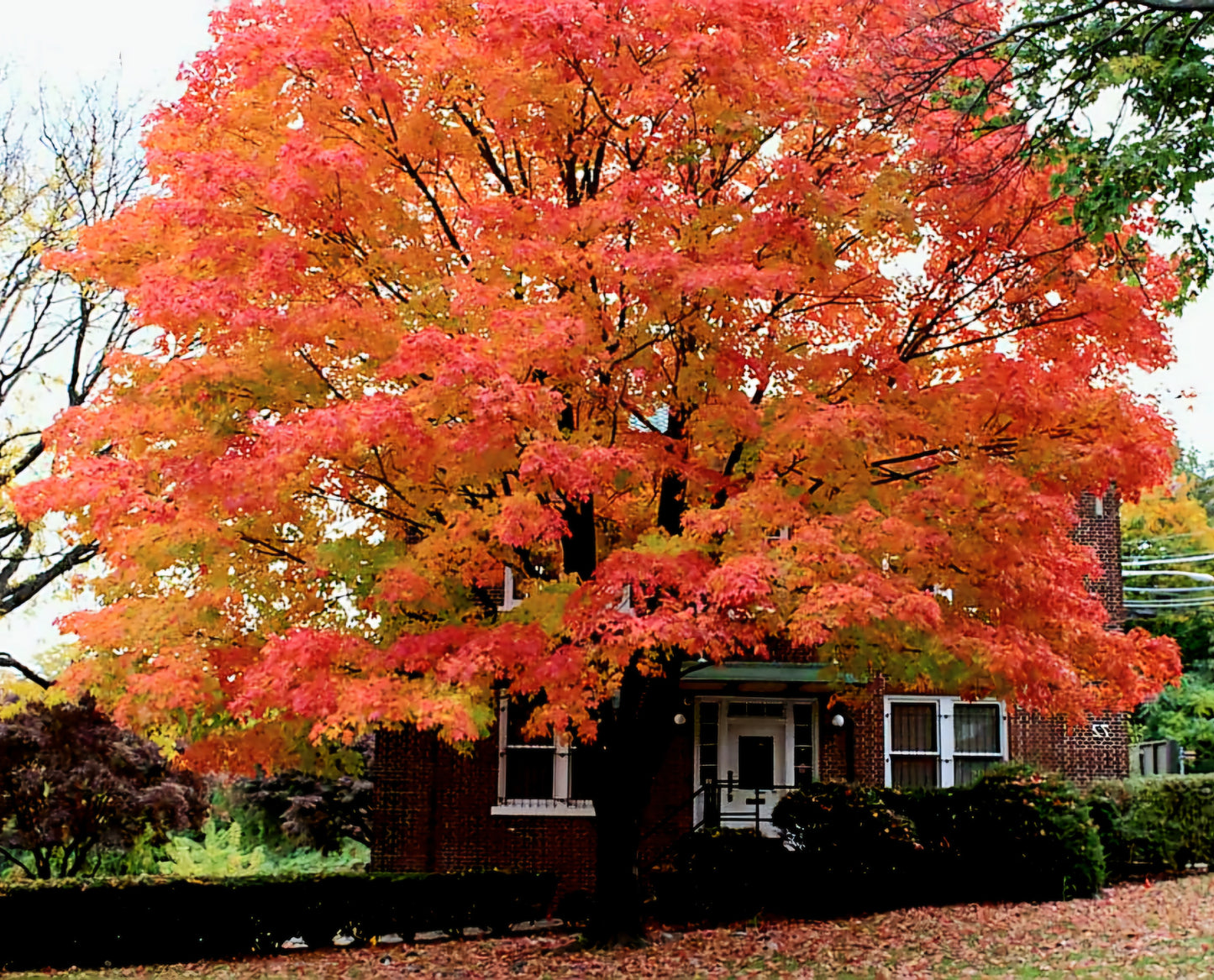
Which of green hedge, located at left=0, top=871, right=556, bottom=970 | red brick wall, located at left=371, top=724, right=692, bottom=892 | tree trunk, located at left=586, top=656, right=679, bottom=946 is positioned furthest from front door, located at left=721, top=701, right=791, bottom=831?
tree trunk, located at left=586, top=656, right=679, bottom=946

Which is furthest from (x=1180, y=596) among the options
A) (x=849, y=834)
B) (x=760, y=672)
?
(x=849, y=834)

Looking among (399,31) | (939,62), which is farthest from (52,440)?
(939,62)

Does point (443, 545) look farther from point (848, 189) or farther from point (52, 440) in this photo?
point (848, 189)

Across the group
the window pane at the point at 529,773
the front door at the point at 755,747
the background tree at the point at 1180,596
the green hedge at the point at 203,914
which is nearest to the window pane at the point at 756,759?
the front door at the point at 755,747

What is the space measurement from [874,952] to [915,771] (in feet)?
26.2

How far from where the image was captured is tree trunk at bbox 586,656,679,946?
14.0m

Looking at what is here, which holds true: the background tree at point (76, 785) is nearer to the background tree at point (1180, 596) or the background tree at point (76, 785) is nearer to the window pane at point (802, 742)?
the window pane at point (802, 742)

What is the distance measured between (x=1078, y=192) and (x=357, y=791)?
2372cm

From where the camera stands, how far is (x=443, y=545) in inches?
436

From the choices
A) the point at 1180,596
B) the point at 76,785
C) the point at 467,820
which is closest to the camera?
the point at 467,820

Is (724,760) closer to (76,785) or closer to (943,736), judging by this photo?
(943,736)

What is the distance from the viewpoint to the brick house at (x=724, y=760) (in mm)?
20328

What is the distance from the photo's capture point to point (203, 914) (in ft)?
53.7

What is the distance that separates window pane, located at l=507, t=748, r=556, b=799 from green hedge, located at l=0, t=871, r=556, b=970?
300cm
